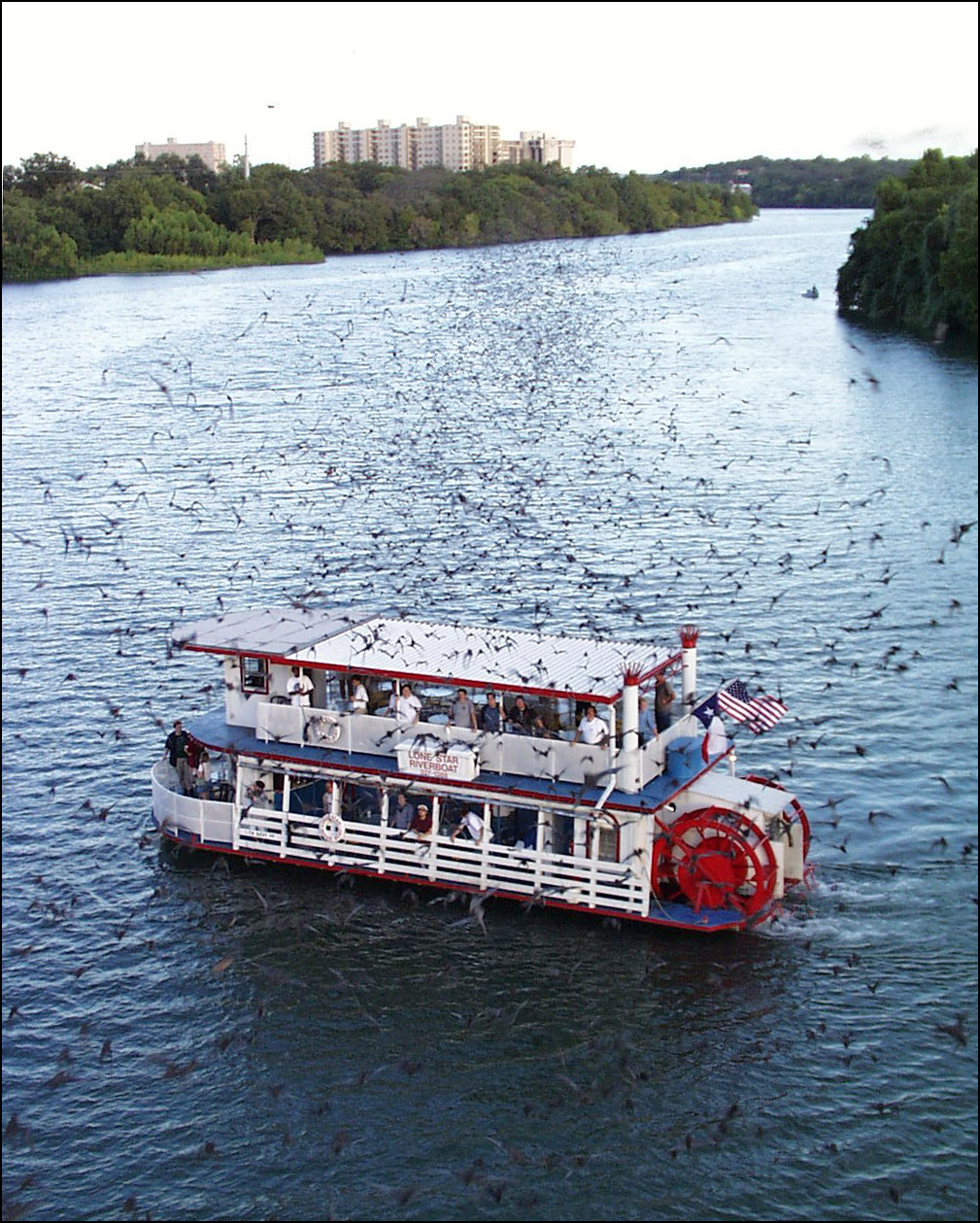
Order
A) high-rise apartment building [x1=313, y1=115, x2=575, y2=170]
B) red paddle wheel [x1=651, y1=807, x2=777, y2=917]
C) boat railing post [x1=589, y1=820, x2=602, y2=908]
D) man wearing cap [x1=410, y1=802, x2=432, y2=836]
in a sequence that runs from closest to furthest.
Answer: red paddle wheel [x1=651, y1=807, x2=777, y2=917], boat railing post [x1=589, y1=820, x2=602, y2=908], man wearing cap [x1=410, y1=802, x2=432, y2=836], high-rise apartment building [x1=313, y1=115, x2=575, y2=170]

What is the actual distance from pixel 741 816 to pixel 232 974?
30.5 ft

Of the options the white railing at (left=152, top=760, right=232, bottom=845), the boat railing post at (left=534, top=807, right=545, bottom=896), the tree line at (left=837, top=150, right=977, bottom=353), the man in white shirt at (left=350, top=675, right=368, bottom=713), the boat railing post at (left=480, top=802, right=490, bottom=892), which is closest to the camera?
the boat railing post at (left=534, top=807, right=545, bottom=896)

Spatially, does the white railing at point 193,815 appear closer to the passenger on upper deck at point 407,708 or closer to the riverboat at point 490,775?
the riverboat at point 490,775

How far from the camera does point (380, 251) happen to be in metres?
134

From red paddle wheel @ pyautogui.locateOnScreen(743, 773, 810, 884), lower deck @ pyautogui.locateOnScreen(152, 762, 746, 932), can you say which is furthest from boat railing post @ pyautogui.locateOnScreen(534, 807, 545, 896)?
red paddle wheel @ pyautogui.locateOnScreen(743, 773, 810, 884)

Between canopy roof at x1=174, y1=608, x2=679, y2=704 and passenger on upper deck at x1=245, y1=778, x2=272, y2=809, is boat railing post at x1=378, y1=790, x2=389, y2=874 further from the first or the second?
passenger on upper deck at x1=245, y1=778, x2=272, y2=809

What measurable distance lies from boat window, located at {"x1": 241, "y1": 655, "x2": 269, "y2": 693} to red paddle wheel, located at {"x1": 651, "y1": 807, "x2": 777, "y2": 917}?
28.5 ft

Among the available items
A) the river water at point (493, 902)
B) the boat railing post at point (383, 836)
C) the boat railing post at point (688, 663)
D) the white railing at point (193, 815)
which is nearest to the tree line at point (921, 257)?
the river water at point (493, 902)

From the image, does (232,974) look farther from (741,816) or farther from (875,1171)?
(875,1171)

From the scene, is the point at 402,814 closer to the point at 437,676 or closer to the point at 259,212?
the point at 437,676

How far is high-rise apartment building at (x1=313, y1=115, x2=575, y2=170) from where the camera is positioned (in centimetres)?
16680

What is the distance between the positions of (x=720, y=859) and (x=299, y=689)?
8.70 m

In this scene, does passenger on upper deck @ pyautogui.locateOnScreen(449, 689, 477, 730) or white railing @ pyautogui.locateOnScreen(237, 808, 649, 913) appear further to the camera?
passenger on upper deck @ pyautogui.locateOnScreen(449, 689, 477, 730)

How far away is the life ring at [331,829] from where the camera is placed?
94.7ft
